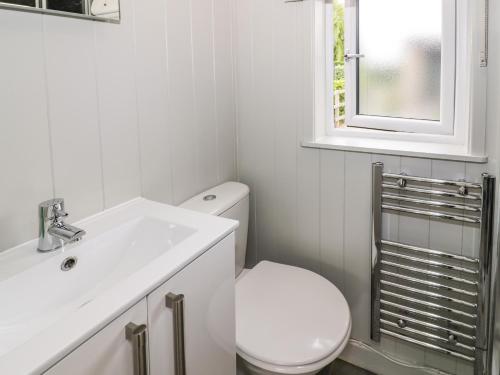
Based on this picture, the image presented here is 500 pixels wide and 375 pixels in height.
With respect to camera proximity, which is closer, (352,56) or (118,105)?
(118,105)

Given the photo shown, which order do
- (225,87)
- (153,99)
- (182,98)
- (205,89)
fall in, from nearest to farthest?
(153,99)
(182,98)
(205,89)
(225,87)

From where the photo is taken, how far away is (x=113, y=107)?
4.41ft

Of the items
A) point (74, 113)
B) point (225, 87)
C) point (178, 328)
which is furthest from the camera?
point (225, 87)

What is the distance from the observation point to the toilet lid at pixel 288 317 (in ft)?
4.49

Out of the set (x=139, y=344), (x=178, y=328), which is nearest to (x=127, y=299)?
(x=139, y=344)

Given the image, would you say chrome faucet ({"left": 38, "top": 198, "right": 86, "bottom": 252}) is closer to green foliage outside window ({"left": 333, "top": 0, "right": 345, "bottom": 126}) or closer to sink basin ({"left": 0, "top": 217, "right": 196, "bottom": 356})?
sink basin ({"left": 0, "top": 217, "right": 196, "bottom": 356})

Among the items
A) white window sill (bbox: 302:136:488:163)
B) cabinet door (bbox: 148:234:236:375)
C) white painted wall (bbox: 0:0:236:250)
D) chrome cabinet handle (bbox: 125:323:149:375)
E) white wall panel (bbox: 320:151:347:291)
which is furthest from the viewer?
white wall panel (bbox: 320:151:347:291)

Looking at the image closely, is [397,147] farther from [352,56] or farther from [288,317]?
[288,317]

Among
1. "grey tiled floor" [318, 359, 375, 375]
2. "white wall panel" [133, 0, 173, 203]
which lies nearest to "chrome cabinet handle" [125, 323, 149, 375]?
"white wall panel" [133, 0, 173, 203]

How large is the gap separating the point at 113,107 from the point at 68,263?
0.51m

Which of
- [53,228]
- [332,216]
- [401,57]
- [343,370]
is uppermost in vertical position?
[401,57]

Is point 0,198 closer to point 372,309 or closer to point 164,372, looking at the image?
point 164,372

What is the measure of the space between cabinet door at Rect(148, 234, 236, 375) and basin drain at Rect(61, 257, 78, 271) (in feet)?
0.92

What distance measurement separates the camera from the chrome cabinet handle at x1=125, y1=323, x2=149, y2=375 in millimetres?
854
